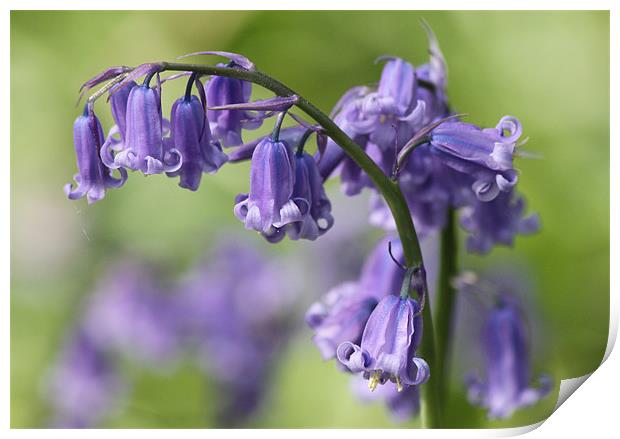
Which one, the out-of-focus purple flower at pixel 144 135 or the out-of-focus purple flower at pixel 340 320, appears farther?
the out-of-focus purple flower at pixel 340 320

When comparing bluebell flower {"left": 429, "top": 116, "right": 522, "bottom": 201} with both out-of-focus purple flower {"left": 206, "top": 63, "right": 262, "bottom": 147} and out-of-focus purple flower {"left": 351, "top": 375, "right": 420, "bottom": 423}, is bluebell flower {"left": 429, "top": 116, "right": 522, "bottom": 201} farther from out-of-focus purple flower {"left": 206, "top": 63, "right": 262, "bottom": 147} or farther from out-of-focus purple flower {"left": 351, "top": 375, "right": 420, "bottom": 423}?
out-of-focus purple flower {"left": 351, "top": 375, "right": 420, "bottom": 423}

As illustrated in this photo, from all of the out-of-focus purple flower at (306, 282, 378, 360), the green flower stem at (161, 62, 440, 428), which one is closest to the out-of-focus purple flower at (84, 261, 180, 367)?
the out-of-focus purple flower at (306, 282, 378, 360)

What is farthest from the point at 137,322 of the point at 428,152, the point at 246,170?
the point at 428,152

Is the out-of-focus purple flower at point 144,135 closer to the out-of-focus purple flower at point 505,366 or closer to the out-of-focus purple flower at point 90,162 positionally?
the out-of-focus purple flower at point 90,162

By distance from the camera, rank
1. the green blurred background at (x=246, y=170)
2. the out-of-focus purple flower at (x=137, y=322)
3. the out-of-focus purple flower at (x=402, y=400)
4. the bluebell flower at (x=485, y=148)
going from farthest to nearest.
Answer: the out-of-focus purple flower at (x=137, y=322), the green blurred background at (x=246, y=170), the out-of-focus purple flower at (x=402, y=400), the bluebell flower at (x=485, y=148)

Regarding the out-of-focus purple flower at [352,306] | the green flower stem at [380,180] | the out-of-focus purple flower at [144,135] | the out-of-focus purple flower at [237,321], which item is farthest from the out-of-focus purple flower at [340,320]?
the out-of-focus purple flower at [237,321]
